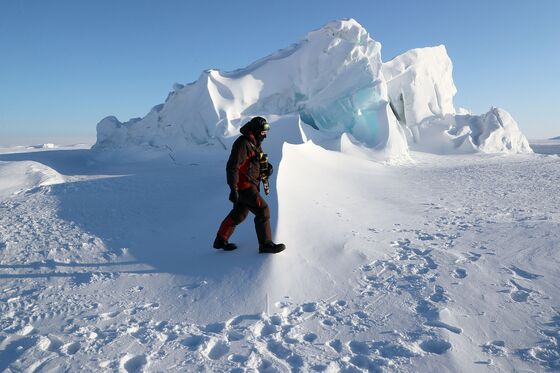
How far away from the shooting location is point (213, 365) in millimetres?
2148

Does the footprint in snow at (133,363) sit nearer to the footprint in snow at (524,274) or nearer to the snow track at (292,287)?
the snow track at (292,287)

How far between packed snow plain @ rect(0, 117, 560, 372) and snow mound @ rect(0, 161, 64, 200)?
53.1 inches

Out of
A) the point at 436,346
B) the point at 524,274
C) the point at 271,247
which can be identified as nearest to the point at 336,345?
the point at 436,346

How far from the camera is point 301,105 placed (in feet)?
41.3

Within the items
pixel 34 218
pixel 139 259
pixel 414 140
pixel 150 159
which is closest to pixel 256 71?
pixel 150 159

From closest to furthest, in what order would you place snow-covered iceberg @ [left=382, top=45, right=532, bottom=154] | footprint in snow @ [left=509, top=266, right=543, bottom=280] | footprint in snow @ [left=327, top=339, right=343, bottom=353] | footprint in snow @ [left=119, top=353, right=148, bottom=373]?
footprint in snow @ [left=119, top=353, right=148, bottom=373]
footprint in snow @ [left=327, top=339, right=343, bottom=353]
footprint in snow @ [left=509, top=266, right=543, bottom=280]
snow-covered iceberg @ [left=382, top=45, right=532, bottom=154]

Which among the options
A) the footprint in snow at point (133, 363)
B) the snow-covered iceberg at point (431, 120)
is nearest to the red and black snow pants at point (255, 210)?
the footprint in snow at point (133, 363)

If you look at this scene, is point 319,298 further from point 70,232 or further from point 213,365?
point 70,232

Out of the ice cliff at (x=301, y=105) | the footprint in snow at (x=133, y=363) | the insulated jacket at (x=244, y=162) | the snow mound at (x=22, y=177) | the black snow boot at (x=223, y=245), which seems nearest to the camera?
the footprint in snow at (x=133, y=363)

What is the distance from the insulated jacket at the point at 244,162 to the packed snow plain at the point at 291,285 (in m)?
0.73

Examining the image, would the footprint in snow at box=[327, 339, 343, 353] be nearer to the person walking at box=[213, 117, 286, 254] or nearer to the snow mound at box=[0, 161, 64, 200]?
the person walking at box=[213, 117, 286, 254]

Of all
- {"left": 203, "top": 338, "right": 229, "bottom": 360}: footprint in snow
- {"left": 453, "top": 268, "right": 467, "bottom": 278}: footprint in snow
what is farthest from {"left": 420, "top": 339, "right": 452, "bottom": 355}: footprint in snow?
{"left": 203, "top": 338, "right": 229, "bottom": 360}: footprint in snow

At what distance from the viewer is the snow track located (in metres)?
2.22

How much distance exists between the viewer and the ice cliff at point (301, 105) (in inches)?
467
